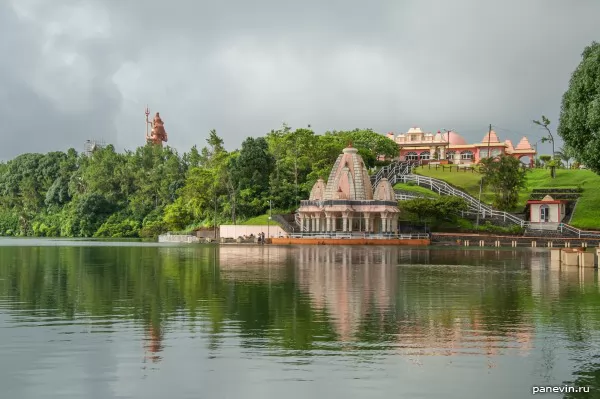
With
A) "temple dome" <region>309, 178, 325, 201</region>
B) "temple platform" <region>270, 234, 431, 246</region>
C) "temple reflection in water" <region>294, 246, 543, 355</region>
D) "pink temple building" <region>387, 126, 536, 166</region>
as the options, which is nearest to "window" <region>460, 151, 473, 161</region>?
"pink temple building" <region>387, 126, 536, 166</region>

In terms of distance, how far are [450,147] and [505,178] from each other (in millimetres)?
52559

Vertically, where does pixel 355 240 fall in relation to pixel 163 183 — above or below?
below

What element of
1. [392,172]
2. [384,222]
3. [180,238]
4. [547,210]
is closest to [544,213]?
[547,210]

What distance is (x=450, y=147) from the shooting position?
131875 millimetres

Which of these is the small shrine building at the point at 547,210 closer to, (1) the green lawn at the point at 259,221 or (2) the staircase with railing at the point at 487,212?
(2) the staircase with railing at the point at 487,212

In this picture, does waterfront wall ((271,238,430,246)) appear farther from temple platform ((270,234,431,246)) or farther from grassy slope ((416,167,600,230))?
grassy slope ((416,167,600,230))

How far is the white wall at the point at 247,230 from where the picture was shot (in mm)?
83125

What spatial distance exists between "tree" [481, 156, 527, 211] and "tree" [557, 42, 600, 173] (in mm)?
37852

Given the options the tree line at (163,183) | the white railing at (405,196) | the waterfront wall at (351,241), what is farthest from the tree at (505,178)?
the tree line at (163,183)

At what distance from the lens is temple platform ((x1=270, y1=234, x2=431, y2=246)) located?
74.0m

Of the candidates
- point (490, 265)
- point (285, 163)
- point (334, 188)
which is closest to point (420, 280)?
point (490, 265)

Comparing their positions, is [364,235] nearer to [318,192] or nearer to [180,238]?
[318,192]

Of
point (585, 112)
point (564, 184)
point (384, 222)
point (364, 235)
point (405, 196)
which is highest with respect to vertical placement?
point (585, 112)

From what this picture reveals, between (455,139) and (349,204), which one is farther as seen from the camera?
(455,139)
